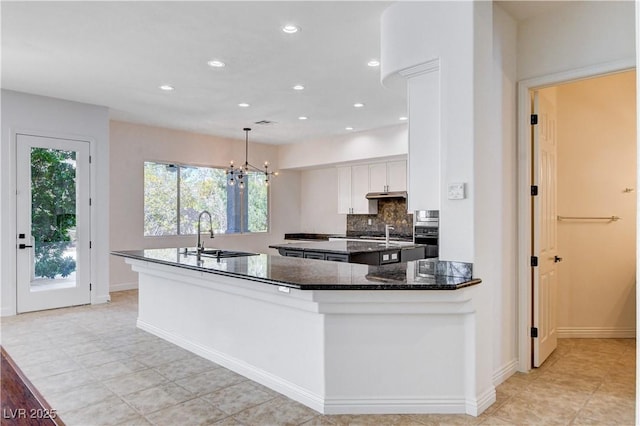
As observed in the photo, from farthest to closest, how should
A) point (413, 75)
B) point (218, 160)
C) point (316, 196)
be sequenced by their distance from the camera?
point (316, 196) → point (218, 160) → point (413, 75)

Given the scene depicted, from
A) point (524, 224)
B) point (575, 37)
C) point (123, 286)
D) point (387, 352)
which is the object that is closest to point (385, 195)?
point (524, 224)

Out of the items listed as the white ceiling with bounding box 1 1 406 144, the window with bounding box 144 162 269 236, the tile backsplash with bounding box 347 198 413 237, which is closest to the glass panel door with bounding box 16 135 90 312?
the white ceiling with bounding box 1 1 406 144

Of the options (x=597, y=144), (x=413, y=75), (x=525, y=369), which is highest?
(x=413, y=75)

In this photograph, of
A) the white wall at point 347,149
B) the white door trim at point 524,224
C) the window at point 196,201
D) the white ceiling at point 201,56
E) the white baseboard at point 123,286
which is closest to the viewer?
the white ceiling at point 201,56

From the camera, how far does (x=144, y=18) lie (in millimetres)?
3244

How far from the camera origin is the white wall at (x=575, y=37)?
287cm

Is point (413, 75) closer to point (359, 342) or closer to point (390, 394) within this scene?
point (359, 342)

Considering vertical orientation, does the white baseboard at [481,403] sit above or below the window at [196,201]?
below

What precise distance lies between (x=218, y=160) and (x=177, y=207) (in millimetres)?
1221

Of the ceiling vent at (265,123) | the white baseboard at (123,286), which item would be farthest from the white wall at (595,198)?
the white baseboard at (123,286)

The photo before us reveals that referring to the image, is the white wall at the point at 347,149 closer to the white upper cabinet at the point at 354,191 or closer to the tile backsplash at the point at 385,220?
the white upper cabinet at the point at 354,191

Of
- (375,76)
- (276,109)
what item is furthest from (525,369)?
(276,109)

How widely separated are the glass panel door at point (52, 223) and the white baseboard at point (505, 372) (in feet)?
17.1

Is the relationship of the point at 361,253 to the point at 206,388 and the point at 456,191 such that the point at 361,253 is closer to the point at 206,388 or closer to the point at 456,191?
the point at 456,191
